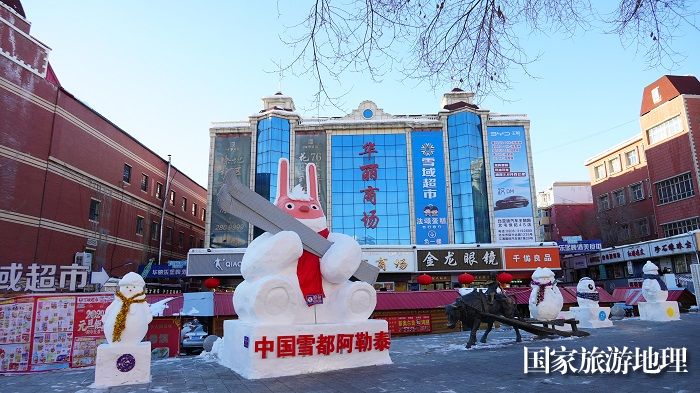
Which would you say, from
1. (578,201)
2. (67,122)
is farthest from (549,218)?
(67,122)

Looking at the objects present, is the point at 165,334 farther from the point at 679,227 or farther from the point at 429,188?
the point at 679,227

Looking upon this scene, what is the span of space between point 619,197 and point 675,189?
24.8ft

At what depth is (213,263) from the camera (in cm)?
2706

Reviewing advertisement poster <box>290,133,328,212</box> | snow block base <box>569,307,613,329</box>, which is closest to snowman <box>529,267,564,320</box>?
snow block base <box>569,307,613,329</box>

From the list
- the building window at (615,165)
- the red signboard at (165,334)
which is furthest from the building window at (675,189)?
the red signboard at (165,334)

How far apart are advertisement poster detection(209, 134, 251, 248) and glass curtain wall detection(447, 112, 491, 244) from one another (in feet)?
44.9

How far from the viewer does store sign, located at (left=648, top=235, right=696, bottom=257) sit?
27344mm

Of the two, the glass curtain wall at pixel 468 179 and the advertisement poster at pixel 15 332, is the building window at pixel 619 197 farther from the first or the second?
the advertisement poster at pixel 15 332

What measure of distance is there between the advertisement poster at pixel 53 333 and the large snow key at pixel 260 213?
19.1ft

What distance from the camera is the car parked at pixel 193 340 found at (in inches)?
627

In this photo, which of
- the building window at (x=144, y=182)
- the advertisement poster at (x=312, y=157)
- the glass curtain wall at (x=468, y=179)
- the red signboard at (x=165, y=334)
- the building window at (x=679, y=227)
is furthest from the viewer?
the advertisement poster at (x=312, y=157)

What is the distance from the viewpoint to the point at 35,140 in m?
20.2

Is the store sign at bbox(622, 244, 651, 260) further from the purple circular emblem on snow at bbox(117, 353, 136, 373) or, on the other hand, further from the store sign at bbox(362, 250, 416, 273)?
the purple circular emblem on snow at bbox(117, 353, 136, 373)

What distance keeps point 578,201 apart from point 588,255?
44.7 feet
